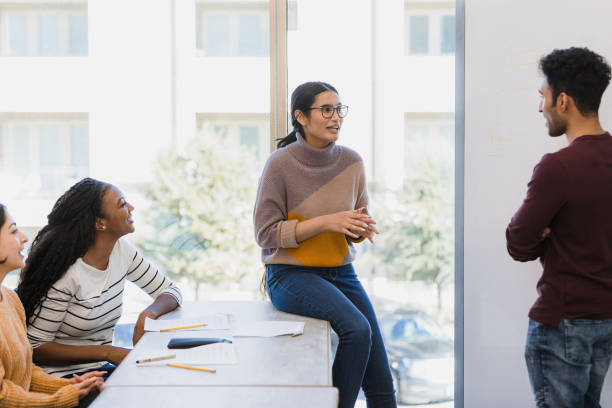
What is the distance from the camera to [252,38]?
9.41 ft

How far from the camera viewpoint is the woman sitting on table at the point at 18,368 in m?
1.57

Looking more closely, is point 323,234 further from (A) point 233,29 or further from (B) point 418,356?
(A) point 233,29

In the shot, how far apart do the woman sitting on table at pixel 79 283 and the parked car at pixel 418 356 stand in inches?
48.2

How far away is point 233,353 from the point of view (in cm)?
173

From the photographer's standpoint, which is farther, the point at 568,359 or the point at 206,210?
the point at 206,210

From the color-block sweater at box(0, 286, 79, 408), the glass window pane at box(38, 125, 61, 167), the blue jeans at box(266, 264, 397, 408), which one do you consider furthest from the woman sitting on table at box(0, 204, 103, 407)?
the glass window pane at box(38, 125, 61, 167)

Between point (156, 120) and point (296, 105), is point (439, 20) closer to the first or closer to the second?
point (296, 105)

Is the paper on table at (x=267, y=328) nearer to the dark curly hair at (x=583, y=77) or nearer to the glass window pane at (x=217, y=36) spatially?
the dark curly hair at (x=583, y=77)

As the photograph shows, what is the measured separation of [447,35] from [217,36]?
1.10 metres

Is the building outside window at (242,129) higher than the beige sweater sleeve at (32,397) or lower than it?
higher

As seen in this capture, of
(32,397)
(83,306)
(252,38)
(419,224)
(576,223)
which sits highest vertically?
(252,38)

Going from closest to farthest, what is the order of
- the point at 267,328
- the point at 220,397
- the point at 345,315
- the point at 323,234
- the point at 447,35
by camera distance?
the point at 220,397
the point at 267,328
the point at 345,315
the point at 323,234
the point at 447,35

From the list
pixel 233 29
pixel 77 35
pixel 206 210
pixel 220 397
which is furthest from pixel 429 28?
pixel 220 397

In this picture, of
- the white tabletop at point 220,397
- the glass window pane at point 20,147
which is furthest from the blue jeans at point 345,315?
the glass window pane at point 20,147
